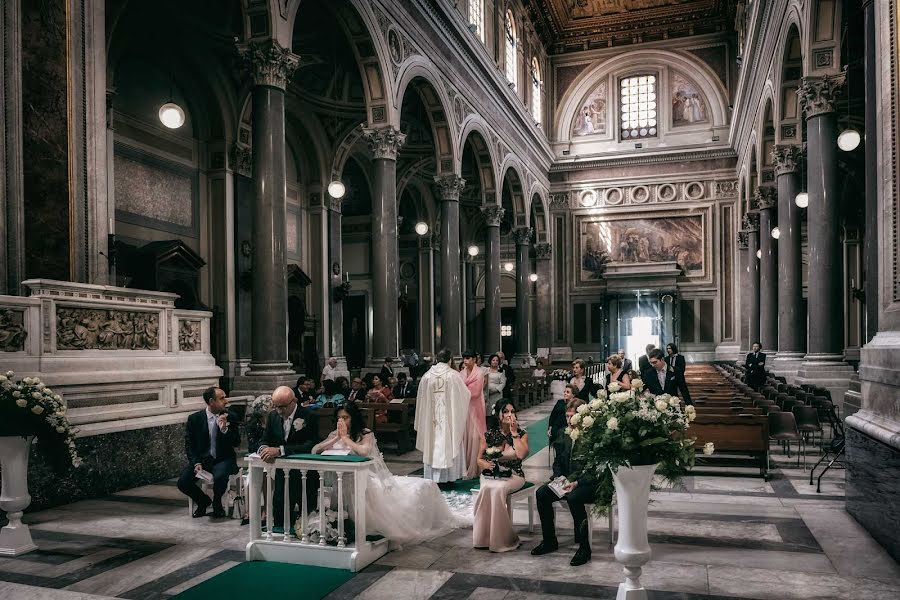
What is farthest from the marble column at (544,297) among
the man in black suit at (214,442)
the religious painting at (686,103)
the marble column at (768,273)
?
the man in black suit at (214,442)

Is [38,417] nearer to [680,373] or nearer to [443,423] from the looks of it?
[443,423]

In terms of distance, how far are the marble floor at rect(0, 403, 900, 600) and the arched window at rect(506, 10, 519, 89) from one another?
2226 centimetres

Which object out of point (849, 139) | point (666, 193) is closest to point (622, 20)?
point (666, 193)

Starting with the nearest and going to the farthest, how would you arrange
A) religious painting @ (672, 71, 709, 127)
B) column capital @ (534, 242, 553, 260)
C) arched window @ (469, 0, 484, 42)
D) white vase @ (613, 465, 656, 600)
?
white vase @ (613, 465, 656, 600), arched window @ (469, 0, 484, 42), religious painting @ (672, 71, 709, 127), column capital @ (534, 242, 553, 260)

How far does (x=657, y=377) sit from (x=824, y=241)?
Result: 5816 mm

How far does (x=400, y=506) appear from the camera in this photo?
6.33 metres

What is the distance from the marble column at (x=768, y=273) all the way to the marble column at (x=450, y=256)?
389 inches

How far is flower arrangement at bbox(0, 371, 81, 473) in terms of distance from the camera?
594cm

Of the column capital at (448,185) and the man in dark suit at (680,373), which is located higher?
the column capital at (448,185)

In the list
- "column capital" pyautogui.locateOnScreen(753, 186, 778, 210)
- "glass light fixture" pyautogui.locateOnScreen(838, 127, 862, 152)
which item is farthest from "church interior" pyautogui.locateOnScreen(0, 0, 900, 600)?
"column capital" pyautogui.locateOnScreen(753, 186, 778, 210)

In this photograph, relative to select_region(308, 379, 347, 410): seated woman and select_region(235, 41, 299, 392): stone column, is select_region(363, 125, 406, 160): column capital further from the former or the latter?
select_region(308, 379, 347, 410): seated woman

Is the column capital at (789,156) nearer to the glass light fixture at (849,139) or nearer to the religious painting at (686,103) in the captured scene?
the glass light fixture at (849,139)

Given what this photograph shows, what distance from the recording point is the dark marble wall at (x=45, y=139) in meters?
7.76

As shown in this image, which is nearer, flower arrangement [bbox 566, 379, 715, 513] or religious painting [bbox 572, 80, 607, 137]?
flower arrangement [bbox 566, 379, 715, 513]
